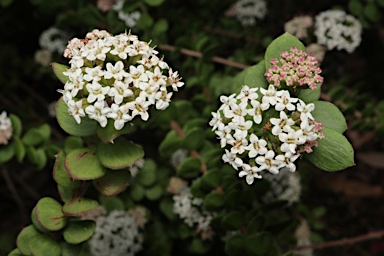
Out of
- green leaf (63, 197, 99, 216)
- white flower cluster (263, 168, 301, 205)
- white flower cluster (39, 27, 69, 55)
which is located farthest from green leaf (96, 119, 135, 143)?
white flower cluster (39, 27, 69, 55)

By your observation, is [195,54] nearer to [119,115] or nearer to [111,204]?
[111,204]

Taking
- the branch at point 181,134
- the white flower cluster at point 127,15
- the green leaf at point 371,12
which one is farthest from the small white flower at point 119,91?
the green leaf at point 371,12

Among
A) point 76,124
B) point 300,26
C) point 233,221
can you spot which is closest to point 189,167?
point 233,221

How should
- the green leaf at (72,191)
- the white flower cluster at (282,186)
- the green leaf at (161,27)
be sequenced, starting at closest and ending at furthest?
the green leaf at (72,191)
the white flower cluster at (282,186)
the green leaf at (161,27)

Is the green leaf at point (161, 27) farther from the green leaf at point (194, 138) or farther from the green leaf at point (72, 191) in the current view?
the green leaf at point (72, 191)

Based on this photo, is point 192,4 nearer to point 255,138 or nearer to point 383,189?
point 383,189

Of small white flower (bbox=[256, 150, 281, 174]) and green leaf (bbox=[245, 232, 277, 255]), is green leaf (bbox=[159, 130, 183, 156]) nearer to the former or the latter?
green leaf (bbox=[245, 232, 277, 255])

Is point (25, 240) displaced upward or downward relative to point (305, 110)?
downward
